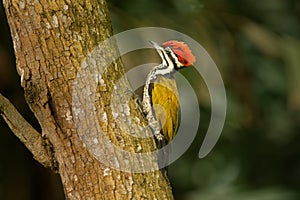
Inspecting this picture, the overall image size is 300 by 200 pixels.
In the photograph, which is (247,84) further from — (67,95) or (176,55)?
(67,95)

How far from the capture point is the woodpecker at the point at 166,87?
2.99 meters

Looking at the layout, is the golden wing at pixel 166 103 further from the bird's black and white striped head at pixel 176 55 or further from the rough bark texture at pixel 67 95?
the rough bark texture at pixel 67 95

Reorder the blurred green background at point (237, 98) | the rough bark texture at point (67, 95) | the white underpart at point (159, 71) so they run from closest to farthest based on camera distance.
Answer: the rough bark texture at point (67, 95) < the white underpart at point (159, 71) < the blurred green background at point (237, 98)

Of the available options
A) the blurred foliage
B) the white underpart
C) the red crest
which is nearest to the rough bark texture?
the white underpart

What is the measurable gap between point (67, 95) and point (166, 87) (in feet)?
2.58

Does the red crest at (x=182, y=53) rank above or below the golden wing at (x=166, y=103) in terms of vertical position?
above

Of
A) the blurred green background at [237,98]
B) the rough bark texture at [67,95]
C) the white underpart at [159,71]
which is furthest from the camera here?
the blurred green background at [237,98]

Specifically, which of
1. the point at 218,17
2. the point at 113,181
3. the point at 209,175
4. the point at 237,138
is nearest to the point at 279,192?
the point at 237,138

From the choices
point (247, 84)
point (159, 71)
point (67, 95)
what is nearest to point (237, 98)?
point (247, 84)

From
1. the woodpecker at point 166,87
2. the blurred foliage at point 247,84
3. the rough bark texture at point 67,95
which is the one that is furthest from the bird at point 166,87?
the blurred foliage at point 247,84

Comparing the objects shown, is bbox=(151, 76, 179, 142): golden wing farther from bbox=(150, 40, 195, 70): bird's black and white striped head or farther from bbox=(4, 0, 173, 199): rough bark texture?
bbox=(4, 0, 173, 199): rough bark texture

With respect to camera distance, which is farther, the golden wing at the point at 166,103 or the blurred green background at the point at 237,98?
the blurred green background at the point at 237,98

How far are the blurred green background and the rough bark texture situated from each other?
2120 millimetres

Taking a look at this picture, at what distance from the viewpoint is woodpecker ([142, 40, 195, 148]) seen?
9.80ft
